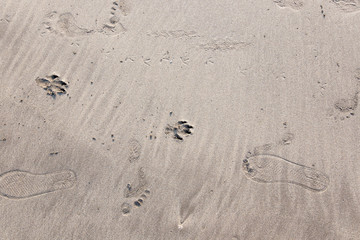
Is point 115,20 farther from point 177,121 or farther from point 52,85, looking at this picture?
point 177,121

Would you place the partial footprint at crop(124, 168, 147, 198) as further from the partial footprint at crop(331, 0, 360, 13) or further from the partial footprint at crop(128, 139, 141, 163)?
the partial footprint at crop(331, 0, 360, 13)

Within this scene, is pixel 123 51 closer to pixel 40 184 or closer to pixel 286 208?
pixel 40 184

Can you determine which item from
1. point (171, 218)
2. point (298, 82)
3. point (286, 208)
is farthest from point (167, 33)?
point (286, 208)

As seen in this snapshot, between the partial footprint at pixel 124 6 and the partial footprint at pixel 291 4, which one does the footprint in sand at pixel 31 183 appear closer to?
the partial footprint at pixel 124 6

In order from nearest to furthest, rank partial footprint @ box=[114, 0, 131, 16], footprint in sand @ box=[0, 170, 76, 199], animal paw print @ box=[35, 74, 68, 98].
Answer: footprint in sand @ box=[0, 170, 76, 199]
animal paw print @ box=[35, 74, 68, 98]
partial footprint @ box=[114, 0, 131, 16]

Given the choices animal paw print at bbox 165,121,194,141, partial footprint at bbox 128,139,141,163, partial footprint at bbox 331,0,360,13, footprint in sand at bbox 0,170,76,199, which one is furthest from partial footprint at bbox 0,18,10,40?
partial footprint at bbox 331,0,360,13

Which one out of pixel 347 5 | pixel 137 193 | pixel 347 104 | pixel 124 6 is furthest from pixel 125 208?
pixel 347 5

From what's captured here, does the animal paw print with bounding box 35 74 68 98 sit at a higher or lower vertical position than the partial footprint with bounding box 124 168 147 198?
higher
